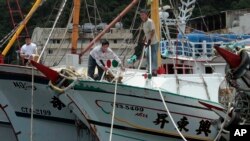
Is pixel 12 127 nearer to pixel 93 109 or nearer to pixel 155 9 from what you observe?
pixel 93 109

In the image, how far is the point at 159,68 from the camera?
14398 millimetres

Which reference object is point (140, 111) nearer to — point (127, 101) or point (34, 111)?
point (127, 101)

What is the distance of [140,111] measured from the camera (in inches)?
473

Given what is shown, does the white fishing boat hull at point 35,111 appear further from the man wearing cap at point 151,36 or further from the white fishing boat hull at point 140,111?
the man wearing cap at point 151,36

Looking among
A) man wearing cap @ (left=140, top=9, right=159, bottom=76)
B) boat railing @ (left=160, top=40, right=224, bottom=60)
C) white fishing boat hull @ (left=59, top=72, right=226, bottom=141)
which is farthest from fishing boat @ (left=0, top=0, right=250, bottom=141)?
boat railing @ (left=160, top=40, right=224, bottom=60)

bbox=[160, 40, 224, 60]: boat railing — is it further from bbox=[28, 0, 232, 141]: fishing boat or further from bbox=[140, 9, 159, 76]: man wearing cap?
bbox=[28, 0, 232, 141]: fishing boat

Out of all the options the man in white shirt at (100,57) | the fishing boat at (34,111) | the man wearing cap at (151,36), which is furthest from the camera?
the fishing boat at (34,111)

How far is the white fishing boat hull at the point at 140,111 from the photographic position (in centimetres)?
1173

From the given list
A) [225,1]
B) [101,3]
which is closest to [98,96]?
[101,3]

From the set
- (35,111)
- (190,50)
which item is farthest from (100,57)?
(190,50)

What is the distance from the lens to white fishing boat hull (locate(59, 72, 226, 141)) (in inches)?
462

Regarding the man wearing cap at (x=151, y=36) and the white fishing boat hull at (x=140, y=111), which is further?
the man wearing cap at (x=151, y=36)

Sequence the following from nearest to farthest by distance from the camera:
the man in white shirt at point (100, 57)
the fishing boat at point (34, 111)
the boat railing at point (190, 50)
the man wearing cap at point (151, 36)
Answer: the man in white shirt at point (100, 57) → the man wearing cap at point (151, 36) → the fishing boat at point (34, 111) → the boat railing at point (190, 50)

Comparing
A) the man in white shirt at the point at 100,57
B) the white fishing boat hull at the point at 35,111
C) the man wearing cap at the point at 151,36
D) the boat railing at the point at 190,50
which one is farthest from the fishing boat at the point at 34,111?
the boat railing at the point at 190,50
